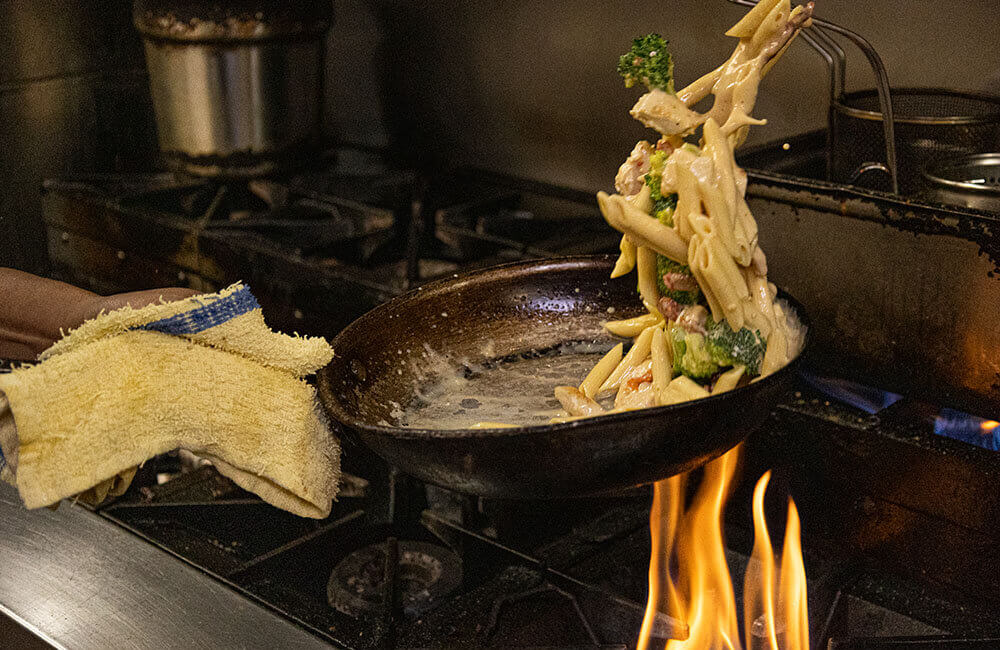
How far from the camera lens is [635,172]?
1.34 m

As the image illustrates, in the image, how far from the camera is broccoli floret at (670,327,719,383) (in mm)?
1251

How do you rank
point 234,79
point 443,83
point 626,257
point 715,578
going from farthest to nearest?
point 443,83 < point 234,79 < point 715,578 < point 626,257

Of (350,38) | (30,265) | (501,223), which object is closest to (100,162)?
(30,265)

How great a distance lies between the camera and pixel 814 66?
2781 mm

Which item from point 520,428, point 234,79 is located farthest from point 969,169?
point 234,79

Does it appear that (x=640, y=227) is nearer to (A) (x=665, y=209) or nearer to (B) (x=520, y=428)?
(A) (x=665, y=209)

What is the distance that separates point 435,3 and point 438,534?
2381 mm

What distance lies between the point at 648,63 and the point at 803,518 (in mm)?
1061

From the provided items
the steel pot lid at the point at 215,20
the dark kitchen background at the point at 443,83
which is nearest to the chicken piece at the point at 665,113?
the dark kitchen background at the point at 443,83

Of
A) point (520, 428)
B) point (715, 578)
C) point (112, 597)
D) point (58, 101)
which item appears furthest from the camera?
point (58, 101)

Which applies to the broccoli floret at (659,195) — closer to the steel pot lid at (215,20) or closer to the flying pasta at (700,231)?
the flying pasta at (700,231)

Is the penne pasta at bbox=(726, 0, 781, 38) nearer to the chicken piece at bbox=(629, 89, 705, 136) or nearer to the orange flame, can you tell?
the chicken piece at bbox=(629, 89, 705, 136)

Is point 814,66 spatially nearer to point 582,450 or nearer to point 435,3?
point 435,3

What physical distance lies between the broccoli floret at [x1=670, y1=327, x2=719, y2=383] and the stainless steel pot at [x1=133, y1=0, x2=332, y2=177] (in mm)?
2381
